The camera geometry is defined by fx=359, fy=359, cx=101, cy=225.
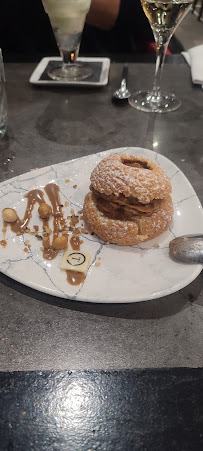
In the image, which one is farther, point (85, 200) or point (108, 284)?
point (85, 200)

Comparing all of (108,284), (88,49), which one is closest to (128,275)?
(108,284)

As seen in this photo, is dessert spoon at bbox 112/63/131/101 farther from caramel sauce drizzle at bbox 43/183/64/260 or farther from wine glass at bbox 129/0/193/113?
caramel sauce drizzle at bbox 43/183/64/260

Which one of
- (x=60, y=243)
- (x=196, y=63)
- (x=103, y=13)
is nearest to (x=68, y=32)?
(x=196, y=63)

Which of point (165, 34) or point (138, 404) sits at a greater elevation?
point (165, 34)

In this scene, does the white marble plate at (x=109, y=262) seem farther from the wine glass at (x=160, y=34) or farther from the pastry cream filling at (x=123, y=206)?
the wine glass at (x=160, y=34)

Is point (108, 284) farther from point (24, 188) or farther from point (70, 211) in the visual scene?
point (24, 188)
